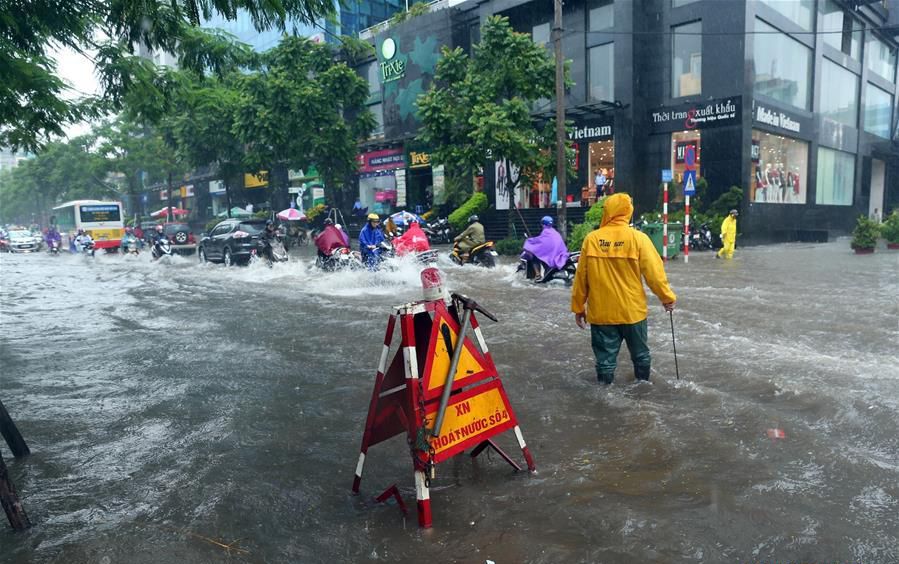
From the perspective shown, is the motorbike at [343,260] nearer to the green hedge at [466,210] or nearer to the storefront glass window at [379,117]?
the green hedge at [466,210]

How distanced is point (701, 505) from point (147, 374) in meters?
5.53

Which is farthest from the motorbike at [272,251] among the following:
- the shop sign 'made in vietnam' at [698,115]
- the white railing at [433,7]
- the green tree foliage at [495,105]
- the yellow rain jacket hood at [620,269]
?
the white railing at [433,7]

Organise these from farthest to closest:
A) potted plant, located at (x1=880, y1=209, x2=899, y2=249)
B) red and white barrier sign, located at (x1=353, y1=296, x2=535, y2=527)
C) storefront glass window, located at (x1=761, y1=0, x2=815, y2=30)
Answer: storefront glass window, located at (x1=761, y1=0, x2=815, y2=30), potted plant, located at (x1=880, y1=209, x2=899, y2=249), red and white barrier sign, located at (x1=353, y1=296, x2=535, y2=527)

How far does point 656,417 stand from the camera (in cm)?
467

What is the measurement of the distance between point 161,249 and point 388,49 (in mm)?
14230

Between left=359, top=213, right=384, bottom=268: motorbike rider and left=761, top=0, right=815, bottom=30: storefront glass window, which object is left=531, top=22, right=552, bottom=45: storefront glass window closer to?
left=761, top=0, right=815, bottom=30: storefront glass window

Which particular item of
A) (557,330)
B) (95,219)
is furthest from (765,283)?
(95,219)

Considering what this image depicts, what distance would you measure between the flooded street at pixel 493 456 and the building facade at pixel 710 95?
1413cm

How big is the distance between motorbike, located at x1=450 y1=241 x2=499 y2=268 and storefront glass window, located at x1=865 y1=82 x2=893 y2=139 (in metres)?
26.8

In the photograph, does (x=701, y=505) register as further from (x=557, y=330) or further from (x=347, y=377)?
(x=557, y=330)

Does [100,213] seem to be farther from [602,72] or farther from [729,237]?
[729,237]

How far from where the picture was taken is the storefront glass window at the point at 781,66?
21.5 meters

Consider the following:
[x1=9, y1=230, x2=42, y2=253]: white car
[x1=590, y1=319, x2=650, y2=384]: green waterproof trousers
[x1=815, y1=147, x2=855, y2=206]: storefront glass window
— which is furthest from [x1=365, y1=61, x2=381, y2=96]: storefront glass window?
[x1=590, y1=319, x2=650, y2=384]: green waterproof trousers

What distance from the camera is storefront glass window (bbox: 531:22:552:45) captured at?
2492cm
